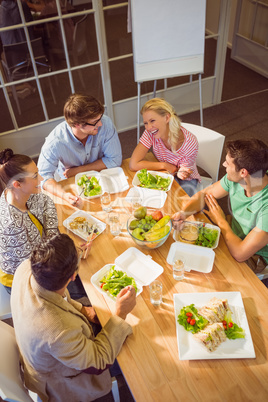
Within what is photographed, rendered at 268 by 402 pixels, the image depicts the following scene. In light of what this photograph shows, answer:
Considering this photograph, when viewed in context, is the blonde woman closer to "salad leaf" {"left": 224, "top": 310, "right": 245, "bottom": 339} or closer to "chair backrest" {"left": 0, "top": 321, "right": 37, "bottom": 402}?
"salad leaf" {"left": 224, "top": 310, "right": 245, "bottom": 339}

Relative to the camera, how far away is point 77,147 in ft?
8.02

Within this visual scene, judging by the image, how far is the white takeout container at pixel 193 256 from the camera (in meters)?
1.75

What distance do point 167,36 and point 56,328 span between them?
3.01 meters

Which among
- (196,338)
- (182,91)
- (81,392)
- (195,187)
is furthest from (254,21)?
(81,392)

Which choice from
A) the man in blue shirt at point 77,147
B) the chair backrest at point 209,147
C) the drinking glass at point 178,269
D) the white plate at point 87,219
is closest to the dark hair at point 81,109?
the man in blue shirt at point 77,147

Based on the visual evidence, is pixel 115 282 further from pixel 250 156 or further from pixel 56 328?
pixel 250 156

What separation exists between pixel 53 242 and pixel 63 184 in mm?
1058

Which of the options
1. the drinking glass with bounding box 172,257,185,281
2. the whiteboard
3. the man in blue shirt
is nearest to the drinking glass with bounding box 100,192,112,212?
the man in blue shirt

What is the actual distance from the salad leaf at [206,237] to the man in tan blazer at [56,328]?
20.6 inches

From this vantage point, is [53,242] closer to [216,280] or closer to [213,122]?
[216,280]

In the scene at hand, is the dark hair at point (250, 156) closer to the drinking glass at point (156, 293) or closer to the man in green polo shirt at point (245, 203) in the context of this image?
the man in green polo shirt at point (245, 203)

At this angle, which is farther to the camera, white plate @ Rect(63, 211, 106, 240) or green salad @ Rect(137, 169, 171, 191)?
green salad @ Rect(137, 169, 171, 191)

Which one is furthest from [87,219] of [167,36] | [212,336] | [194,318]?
[167,36]

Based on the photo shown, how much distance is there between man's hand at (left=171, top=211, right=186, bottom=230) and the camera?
193 cm
